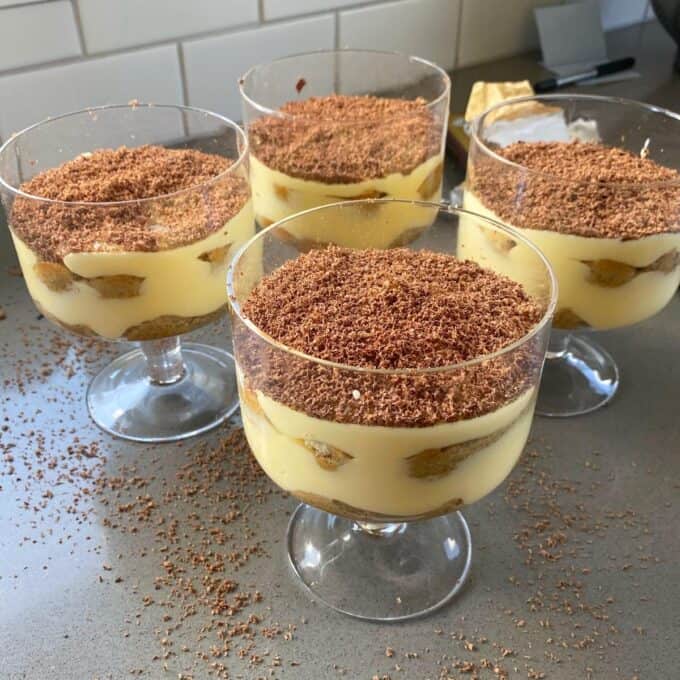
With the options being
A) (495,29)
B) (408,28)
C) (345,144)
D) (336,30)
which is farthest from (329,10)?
(345,144)

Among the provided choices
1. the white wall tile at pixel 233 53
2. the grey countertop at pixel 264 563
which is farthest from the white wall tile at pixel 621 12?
the grey countertop at pixel 264 563

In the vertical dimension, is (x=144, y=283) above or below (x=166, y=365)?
above

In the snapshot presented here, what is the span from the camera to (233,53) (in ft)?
3.88

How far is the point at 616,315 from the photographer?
2.57 feet

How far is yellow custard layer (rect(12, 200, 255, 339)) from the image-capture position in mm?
691

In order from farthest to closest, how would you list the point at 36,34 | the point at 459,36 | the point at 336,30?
1. the point at 459,36
2. the point at 336,30
3. the point at 36,34

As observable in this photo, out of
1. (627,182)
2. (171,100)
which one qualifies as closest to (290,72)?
(171,100)

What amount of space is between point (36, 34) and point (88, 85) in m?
0.09

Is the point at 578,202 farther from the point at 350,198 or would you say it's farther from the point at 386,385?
the point at 386,385

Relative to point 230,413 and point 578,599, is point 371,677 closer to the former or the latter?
point 578,599

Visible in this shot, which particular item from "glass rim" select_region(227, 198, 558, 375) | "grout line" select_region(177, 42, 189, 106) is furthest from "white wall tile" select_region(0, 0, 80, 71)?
"glass rim" select_region(227, 198, 558, 375)

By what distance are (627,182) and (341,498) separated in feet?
1.52

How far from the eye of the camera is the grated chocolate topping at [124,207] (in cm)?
69

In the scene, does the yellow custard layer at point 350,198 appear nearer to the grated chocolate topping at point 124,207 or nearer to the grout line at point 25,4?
the grated chocolate topping at point 124,207
